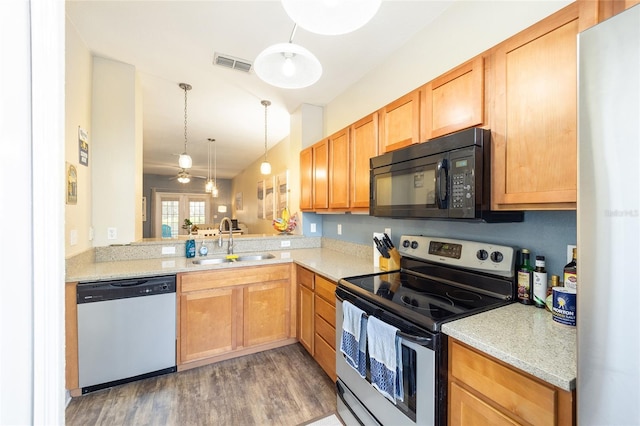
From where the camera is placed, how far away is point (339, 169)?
2.52m

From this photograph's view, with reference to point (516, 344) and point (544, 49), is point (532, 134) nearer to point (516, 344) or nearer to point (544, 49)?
point (544, 49)

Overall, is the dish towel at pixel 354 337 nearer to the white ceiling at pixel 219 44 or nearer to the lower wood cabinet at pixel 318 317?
the lower wood cabinet at pixel 318 317

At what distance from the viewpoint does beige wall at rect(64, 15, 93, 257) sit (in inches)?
75.7

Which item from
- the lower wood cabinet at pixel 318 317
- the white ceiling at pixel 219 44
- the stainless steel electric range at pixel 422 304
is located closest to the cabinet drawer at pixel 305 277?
the lower wood cabinet at pixel 318 317

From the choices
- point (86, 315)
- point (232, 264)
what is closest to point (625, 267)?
point (232, 264)

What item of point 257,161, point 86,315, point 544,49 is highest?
point 257,161

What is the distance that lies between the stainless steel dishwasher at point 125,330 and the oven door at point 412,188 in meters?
1.76

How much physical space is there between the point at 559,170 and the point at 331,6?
1.05 m

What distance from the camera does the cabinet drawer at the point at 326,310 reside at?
78.3 inches

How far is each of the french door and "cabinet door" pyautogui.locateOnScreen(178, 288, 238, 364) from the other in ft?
22.8

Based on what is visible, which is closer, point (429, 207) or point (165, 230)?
point (429, 207)

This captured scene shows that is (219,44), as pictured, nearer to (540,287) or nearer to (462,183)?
(462,183)

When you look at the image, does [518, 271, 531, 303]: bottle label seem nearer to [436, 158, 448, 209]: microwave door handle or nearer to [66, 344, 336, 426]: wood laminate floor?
[436, 158, 448, 209]: microwave door handle

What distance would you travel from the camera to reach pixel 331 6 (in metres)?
0.94
